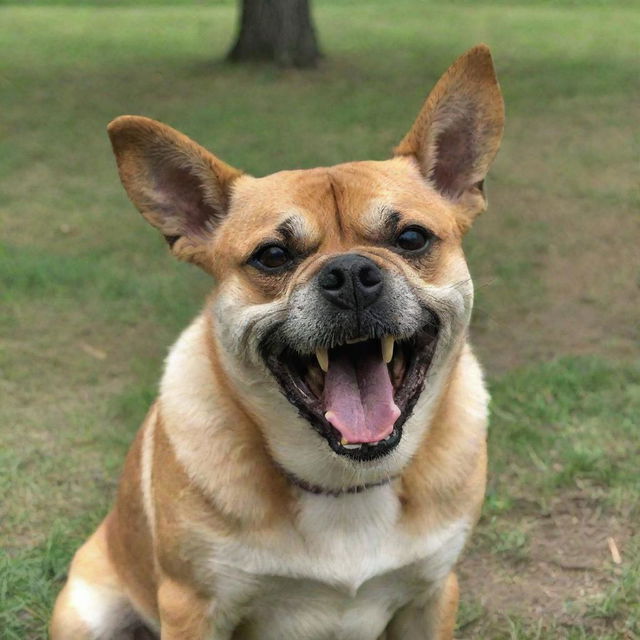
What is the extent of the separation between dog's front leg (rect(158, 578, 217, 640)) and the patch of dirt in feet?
3.56

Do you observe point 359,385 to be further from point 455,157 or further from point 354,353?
point 455,157

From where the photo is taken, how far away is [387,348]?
7.72ft

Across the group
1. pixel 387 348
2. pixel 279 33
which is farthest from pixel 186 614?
pixel 279 33

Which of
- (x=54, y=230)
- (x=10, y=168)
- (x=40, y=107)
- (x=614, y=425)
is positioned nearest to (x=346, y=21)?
(x=40, y=107)

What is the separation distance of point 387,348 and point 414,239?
0.32 m

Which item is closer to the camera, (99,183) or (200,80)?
(99,183)

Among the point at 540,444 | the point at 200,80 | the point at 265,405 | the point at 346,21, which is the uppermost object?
the point at 265,405

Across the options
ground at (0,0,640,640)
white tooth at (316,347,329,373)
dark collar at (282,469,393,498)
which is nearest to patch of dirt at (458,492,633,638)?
ground at (0,0,640,640)

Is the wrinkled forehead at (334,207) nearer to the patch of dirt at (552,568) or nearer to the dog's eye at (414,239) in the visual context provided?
the dog's eye at (414,239)

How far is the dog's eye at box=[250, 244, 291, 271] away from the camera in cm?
243

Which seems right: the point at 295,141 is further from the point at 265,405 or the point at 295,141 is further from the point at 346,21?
the point at 346,21

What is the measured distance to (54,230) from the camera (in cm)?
686

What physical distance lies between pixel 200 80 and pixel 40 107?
2079 millimetres

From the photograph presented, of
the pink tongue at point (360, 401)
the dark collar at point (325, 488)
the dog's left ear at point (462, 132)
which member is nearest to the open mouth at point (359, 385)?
the pink tongue at point (360, 401)
